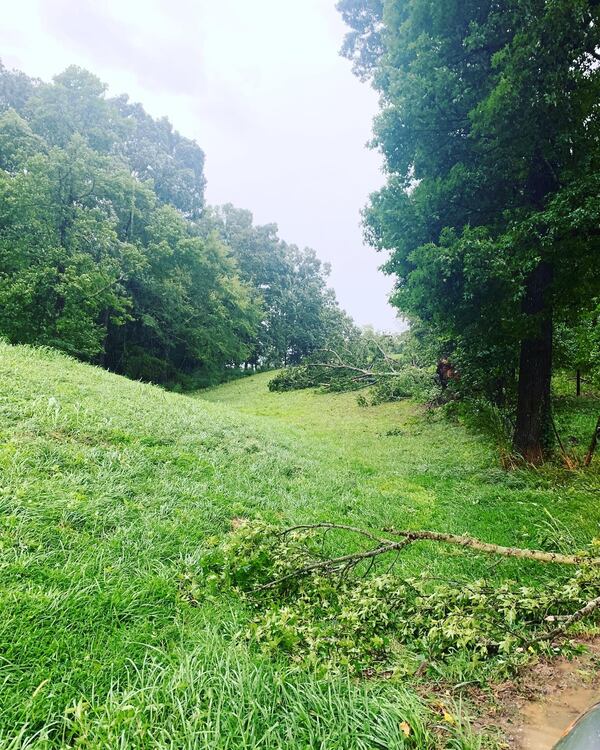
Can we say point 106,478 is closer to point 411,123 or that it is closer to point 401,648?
point 401,648

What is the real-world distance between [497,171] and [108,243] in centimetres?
1644

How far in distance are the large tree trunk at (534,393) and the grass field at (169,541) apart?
28.8 inches

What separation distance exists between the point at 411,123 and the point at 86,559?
8.15 m

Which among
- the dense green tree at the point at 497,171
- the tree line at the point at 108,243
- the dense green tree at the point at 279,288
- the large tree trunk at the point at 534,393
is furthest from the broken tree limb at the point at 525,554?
the dense green tree at the point at 279,288

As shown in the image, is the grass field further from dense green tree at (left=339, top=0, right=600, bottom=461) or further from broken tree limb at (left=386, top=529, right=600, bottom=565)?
dense green tree at (left=339, top=0, right=600, bottom=461)

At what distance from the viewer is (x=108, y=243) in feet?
59.7

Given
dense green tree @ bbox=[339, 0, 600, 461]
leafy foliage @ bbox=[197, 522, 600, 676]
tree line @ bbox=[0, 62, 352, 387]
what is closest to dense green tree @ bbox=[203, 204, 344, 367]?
tree line @ bbox=[0, 62, 352, 387]

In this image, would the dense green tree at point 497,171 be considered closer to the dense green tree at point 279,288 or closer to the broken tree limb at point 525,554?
the broken tree limb at point 525,554

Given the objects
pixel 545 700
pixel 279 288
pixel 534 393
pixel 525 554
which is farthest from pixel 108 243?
pixel 279 288

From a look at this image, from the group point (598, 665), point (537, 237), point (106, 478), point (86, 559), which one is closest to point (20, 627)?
point (86, 559)

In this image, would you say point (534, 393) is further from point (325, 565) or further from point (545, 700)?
point (545, 700)

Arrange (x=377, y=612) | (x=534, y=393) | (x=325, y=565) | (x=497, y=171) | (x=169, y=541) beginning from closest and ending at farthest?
1. (x=377, y=612)
2. (x=325, y=565)
3. (x=169, y=541)
4. (x=497, y=171)
5. (x=534, y=393)

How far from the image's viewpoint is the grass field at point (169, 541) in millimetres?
1946

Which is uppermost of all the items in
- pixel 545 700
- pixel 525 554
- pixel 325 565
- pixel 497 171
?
pixel 497 171
